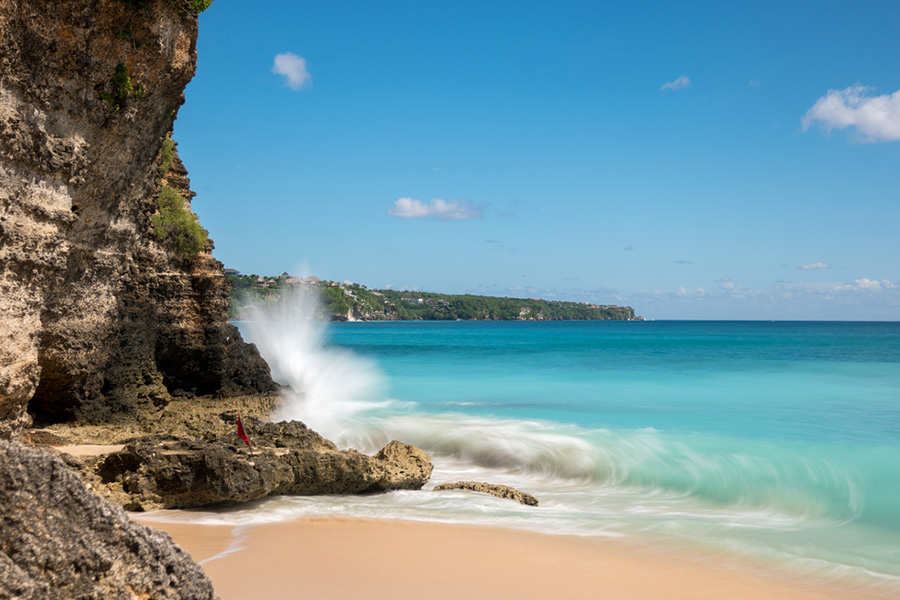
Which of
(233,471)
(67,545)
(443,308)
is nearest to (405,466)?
(233,471)

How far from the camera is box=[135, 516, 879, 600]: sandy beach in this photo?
4.74m

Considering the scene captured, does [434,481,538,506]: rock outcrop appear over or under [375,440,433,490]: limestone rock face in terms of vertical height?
under

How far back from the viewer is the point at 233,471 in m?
6.36

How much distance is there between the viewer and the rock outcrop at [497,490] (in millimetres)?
7730

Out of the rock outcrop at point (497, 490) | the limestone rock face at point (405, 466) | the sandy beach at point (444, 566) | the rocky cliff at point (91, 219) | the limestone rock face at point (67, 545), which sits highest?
the rocky cliff at point (91, 219)

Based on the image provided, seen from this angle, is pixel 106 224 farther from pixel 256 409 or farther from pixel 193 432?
pixel 256 409

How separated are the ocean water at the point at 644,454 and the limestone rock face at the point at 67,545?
3.91m

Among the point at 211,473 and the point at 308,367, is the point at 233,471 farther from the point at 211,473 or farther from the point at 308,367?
the point at 308,367

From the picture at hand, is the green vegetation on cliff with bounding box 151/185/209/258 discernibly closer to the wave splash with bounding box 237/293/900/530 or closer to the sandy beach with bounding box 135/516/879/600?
the wave splash with bounding box 237/293/900/530

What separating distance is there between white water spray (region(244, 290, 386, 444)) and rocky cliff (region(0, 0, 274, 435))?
385 centimetres

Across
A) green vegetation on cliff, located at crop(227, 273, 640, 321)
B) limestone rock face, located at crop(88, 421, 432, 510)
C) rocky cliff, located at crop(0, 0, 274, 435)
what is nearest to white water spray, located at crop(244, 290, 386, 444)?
rocky cliff, located at crop(0, 0, 274, 435)

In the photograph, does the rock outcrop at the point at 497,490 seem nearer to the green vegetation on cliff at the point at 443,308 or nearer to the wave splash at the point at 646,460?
the wave splash at the point at 646,460

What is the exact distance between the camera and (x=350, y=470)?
24.1ft

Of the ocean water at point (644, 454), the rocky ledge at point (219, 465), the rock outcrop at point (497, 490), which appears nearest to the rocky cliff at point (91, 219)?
the rocky ledge at point (219, 465)
